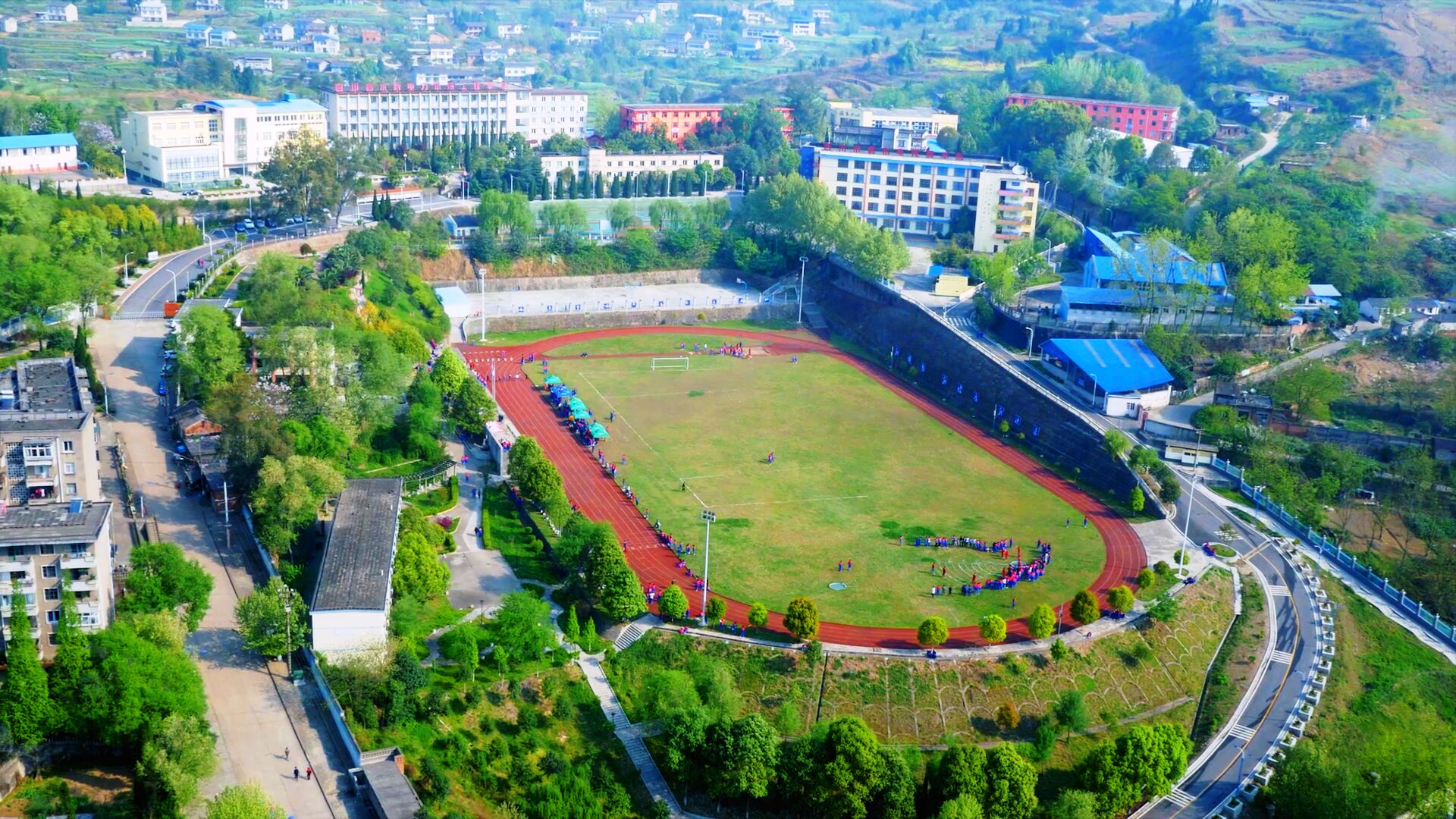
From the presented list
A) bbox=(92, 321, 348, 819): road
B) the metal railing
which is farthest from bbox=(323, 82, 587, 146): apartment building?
the metal railing

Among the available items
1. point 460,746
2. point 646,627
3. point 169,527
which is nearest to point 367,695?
point 460,746

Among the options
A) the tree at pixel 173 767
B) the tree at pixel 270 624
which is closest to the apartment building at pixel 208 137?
the tree at pixel 270 624

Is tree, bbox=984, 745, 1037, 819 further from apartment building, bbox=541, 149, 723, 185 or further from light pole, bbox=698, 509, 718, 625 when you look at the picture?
apartment building, bbox=541, 149, 723, 185

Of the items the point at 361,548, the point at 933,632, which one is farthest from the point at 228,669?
the point at 933,632

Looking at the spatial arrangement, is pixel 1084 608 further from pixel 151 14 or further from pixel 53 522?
pixel 151 14

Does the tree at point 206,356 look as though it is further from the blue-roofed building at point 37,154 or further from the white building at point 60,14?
the white building at point 60,14
